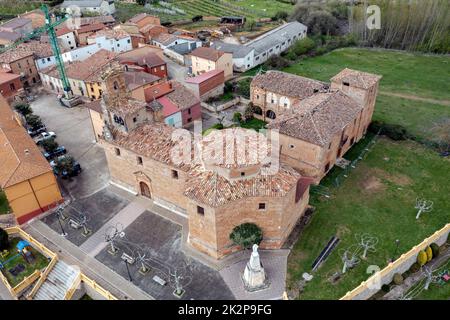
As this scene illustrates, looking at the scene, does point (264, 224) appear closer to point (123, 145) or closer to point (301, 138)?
point (301, 138)

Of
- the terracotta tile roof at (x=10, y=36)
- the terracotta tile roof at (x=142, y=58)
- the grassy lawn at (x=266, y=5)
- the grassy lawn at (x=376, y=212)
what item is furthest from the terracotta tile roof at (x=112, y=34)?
the grassy lawn at (x=376, y=212)

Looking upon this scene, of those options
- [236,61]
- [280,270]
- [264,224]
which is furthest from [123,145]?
[236,61]

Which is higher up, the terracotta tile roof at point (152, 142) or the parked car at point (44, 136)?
the terracotta tile roof at point (152, 142)

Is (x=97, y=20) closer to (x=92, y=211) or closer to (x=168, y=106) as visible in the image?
(x=168, y=106)

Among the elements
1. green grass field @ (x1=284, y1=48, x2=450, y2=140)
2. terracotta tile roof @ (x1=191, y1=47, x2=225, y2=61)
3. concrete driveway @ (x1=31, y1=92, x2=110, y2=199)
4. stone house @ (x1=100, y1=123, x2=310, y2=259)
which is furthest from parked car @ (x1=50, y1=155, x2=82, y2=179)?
green grass field @ (x1=284, y1=48, x2=450, y2=140)

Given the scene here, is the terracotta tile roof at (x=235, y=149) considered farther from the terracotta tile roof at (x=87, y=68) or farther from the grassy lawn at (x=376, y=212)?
the terracotta tile roof at (x=87, y=68)

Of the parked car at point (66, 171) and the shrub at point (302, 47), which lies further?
the shrub at point (302, 47)

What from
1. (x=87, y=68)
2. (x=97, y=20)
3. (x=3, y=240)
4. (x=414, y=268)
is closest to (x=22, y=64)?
(x=87, y=68)

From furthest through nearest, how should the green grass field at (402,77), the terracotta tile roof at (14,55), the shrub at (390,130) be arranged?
1. the terracotta tile roof at (14,55)
2. the green grass field at (402,77)
3. the shrub at (390,130)
